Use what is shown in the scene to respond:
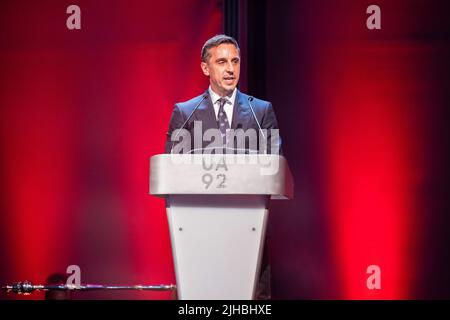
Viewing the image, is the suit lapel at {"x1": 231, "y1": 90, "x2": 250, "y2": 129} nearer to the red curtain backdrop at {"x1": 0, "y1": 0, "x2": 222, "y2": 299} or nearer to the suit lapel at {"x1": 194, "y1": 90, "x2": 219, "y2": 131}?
the suit lapel at {"x1": 194, "y1": 90, "x2": 219, "y2": 131}

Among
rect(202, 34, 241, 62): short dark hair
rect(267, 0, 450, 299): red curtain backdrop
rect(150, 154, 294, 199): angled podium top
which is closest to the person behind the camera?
rect(150, 154, 294, 199): angled podium top

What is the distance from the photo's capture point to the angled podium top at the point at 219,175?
220 cm

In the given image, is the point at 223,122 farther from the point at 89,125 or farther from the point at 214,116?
the point at 89,125

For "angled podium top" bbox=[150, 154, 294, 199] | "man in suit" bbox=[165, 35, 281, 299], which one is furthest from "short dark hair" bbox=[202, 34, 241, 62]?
"angled podium top" bbox=[150, 154, 294, 199]

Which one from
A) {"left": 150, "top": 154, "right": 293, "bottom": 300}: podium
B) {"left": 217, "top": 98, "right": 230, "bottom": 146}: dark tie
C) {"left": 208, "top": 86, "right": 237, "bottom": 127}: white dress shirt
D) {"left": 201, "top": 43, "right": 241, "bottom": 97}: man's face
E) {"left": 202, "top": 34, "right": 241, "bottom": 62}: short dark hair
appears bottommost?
{"left": 150, "top": 154, "right": 293, "bottom": 300}: podium

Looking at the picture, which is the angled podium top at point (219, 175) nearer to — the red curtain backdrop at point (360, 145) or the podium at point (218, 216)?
the podium at point (218, 216)

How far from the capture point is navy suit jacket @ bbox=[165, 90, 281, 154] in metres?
2.87

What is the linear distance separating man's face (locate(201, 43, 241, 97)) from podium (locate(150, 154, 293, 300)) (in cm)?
76

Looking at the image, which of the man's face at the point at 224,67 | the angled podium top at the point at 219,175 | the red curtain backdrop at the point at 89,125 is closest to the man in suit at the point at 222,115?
the man's face at the point at 224,67

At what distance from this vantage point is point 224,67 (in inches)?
115

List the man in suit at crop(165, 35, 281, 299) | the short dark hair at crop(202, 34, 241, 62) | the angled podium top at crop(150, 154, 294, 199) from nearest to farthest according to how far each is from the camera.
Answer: the angled podium top at crop(150, 154, 294, 199) → the man in suit at crop(165, 35, 281, 299) → the short dark hair at crop(202, 34, 241, 62)

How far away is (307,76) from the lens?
13.8 feet

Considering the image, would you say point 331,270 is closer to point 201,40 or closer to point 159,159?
point 201,40

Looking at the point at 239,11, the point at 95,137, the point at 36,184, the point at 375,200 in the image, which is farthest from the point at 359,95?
the point at 36,184
